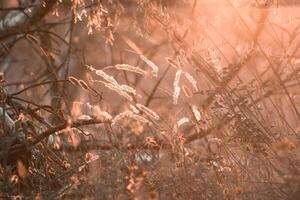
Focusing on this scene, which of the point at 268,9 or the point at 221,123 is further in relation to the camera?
the point at 268,9

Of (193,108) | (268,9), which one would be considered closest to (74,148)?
(193,108)

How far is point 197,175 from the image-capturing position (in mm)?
2986

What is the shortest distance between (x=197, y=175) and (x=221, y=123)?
0.49m

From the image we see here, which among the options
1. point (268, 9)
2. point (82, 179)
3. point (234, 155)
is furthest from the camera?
point (268, 9)

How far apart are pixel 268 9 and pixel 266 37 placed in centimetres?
63

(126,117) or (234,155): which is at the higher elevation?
(126,117)

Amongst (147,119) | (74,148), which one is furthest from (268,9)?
(74,148)

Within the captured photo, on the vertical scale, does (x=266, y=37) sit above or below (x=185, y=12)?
below

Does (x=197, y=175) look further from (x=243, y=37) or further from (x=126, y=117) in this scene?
(x=243, y=37)

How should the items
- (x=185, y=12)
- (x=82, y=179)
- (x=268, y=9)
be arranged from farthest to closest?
(x=185, y=12), (x=268, y=9), (x=82, y=179)

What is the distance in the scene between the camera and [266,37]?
14.6 ft

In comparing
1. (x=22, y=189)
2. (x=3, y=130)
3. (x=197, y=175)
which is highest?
(x=3, y=130)

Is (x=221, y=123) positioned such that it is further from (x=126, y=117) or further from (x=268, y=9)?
(x=268, y=9)

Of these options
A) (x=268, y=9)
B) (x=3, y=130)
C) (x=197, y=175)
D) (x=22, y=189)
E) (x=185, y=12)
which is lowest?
(x=197, y=175)
